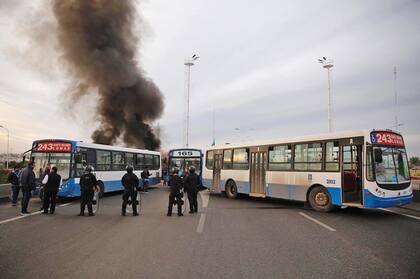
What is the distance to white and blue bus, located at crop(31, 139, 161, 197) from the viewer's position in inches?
526

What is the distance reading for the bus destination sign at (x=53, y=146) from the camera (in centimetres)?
1359

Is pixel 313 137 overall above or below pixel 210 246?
above

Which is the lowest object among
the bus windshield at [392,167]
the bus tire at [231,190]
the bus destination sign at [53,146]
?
the bus tire at [231,190]

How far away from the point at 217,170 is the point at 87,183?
7908 mm

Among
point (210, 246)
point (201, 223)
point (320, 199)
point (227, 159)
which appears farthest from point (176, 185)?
point (227, 159)

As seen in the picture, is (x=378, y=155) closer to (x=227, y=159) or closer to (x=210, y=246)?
(x=210, y=246)

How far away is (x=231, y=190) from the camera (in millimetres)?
15906

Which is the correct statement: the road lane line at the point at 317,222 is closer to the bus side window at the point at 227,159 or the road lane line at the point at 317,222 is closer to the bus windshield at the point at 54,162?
the bus side window at the point at 227,159

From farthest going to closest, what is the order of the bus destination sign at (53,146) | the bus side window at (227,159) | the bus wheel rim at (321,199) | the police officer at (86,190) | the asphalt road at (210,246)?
the bus side window at (227,159) < the bus destination sign at (53,146) < the bus wheel rim at (321,199) < the police officer at (86,190) < the asphalt road at (210,246)

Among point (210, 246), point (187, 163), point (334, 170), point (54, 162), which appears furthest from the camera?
point (187, 163)

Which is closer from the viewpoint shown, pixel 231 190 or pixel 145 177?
pixel 231 190

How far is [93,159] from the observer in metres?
15.1

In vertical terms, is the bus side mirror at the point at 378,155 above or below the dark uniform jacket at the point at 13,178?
above

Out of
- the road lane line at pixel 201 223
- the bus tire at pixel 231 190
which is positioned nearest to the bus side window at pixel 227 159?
the bus tire at pixel 231 190
